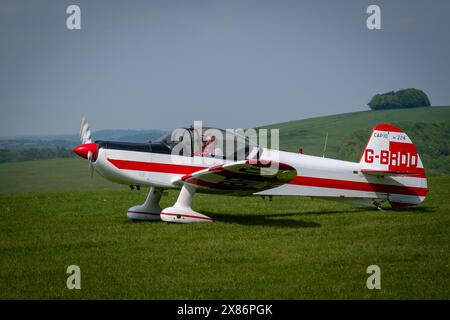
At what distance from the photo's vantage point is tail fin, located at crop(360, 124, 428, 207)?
1288 centimetres

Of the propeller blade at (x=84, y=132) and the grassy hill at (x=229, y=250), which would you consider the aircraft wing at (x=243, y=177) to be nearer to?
the grassy hill at (x=229, y=250)

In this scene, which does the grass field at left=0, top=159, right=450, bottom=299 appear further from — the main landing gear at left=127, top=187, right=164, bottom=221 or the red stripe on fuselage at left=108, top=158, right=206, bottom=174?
the red stripe on fuselage at left=108, top=158, right=206, bottom=174

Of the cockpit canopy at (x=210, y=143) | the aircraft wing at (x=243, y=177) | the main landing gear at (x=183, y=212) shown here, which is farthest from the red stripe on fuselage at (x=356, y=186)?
the main landing gear at (x=183, y=212)

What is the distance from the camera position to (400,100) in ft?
196

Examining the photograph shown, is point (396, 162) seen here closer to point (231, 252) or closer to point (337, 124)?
point (231, 252)

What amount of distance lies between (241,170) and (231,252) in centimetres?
206

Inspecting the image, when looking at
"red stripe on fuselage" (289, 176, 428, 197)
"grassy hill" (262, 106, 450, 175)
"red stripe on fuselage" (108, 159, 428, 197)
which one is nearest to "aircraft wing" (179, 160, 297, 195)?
"red stripe on fuselage" (108, 159, 428, 197)

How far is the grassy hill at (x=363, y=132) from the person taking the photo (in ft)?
140

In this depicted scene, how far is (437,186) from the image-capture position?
1858 cm

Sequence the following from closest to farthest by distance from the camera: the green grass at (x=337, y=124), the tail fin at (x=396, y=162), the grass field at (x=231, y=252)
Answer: the grass field at (x=231, y=252) → the tail fin at (x=396, y=162) → the green grass at (x=337, y=124)

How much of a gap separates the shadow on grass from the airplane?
1.75ft

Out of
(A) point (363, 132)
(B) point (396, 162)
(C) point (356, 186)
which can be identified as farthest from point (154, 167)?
(A) point (363, 132)

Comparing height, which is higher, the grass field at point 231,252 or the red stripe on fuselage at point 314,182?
the red stripe on fuselage at point 314,182
